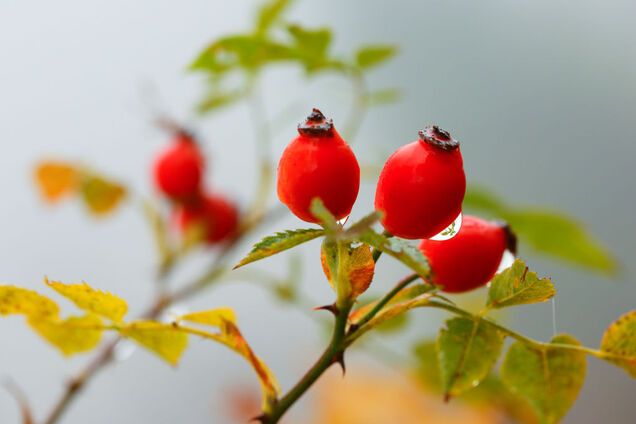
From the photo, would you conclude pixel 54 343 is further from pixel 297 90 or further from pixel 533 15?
pixel 533 15

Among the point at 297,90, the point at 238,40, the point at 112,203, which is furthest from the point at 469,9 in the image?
the point at 238,40

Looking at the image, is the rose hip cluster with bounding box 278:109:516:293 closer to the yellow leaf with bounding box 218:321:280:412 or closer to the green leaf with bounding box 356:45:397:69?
the yellow leaf with bounding box 218:321:280:412

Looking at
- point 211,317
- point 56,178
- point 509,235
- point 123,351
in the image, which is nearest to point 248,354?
point 211,317

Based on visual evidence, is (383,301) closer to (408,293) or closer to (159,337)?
(408,293)

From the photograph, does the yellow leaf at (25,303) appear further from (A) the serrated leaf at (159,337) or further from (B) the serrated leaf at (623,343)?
(B) the serrated leaf at (623,343)

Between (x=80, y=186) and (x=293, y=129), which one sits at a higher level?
(x=80, y=186)

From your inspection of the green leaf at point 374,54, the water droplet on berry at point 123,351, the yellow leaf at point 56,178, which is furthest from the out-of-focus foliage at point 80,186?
the green leaf at point 374,54
